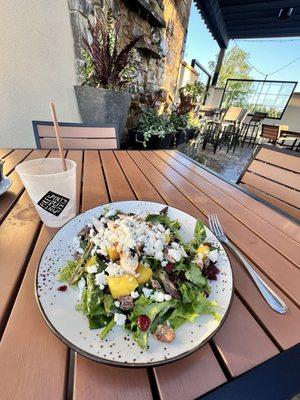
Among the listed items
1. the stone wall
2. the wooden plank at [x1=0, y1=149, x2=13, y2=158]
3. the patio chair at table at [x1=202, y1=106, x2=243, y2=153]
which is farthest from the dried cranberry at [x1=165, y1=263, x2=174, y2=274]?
the patio chair at table at [x1=202, y1=106, x2=243, y2=153]

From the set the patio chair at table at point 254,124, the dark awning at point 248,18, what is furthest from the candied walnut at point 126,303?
the patio chair at table at point 254,124

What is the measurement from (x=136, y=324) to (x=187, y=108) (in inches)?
154

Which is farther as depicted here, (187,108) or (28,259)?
(187,108)

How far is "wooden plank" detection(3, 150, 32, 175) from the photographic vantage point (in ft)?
3.26

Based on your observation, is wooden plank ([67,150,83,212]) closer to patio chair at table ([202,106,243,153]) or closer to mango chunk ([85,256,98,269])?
Answer: mango chunk ([85,256,98,269])

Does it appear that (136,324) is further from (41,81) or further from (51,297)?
(41,81)

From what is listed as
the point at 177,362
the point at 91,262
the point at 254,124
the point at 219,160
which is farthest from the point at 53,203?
the point at 254,124

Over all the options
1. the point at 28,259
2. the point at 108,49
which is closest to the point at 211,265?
the point at 28,259

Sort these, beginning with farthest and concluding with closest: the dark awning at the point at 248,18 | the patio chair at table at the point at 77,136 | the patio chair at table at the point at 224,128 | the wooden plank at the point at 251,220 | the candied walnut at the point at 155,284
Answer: the patio chair at table at the point at 224,128 < the dark awning at the point at 248,18 < the patio chair at table at the point at 77,136 < the wooden plank at the point at 251,220 < the candied walnut at the point at 155,284

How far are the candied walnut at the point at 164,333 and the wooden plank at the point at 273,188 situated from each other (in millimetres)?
998

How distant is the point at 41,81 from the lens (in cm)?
203

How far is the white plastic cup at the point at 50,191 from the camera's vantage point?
1.81 ft

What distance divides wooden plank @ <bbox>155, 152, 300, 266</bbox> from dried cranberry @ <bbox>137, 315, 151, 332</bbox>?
1.63ft

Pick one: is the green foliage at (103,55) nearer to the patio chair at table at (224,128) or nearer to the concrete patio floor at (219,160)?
the concrete patio floor at (219,160)
